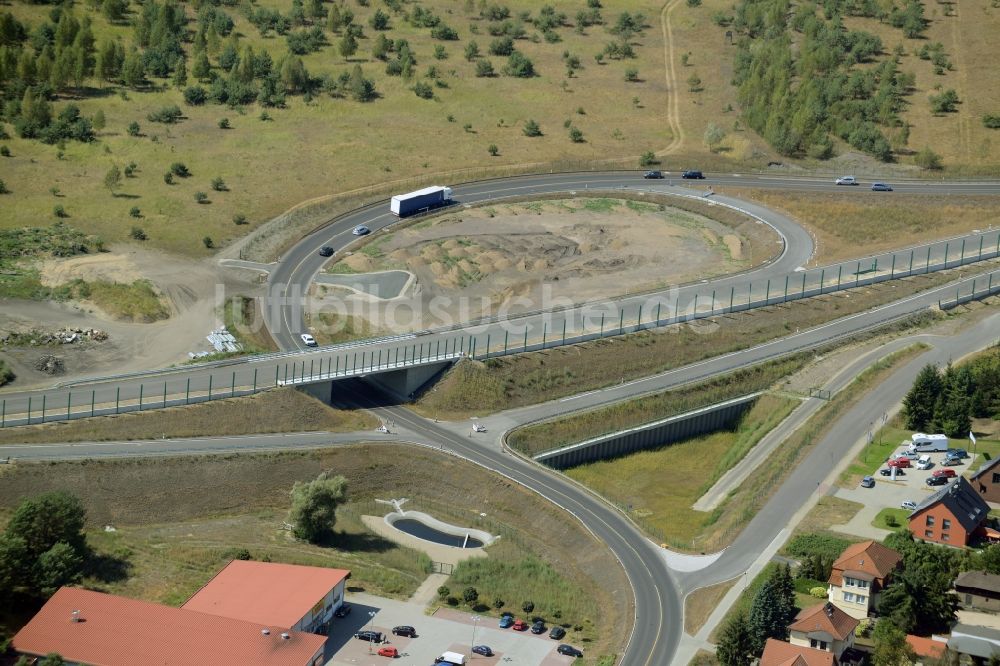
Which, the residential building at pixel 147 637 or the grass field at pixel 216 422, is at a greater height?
the grass field at pixel 216 422

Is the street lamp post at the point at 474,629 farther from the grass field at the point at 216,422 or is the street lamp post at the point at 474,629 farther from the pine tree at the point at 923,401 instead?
the pine tree at the point at 923,401

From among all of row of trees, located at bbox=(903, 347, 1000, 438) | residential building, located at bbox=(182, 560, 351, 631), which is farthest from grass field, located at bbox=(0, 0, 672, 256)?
row of trees, located at bbox=(903, 347, 1000, 438)

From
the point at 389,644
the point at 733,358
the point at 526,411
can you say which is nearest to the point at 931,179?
the point at 733,358

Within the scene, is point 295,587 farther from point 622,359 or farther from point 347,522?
point 622,359

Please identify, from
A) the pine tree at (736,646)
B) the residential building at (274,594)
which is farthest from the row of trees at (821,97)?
the residential building at (274,594)

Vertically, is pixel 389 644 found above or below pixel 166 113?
below
